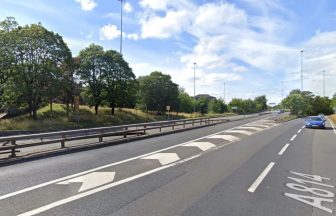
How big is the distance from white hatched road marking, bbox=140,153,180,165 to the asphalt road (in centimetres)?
3

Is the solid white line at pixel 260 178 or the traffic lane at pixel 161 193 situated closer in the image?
the traffic lane at pixel 161 193

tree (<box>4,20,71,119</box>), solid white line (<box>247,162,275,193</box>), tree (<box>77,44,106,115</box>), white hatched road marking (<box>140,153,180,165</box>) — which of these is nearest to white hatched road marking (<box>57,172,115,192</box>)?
white hatched road marking (<box>140,153,180,165</box>)

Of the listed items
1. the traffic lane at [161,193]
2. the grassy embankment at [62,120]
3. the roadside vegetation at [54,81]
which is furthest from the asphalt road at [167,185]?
the roadside vegetation at [54,81]

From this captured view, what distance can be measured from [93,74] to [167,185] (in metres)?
54.1

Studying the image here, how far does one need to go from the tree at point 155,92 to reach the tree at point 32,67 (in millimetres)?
32475

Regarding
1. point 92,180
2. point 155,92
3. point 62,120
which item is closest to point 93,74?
point 62,120

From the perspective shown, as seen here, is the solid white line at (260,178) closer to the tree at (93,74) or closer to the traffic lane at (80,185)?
the traffic lane at (80,185)

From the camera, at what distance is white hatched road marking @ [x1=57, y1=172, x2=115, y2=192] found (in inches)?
322

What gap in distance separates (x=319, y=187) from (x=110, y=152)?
26.5 ft

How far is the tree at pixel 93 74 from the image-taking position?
59594 millimetres

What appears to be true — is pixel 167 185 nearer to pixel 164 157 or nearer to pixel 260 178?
pixel 260 178

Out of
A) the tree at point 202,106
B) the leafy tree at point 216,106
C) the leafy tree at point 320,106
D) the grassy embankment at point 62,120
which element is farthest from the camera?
the leafy tree at point 216,106

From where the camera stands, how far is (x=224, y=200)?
7.11m

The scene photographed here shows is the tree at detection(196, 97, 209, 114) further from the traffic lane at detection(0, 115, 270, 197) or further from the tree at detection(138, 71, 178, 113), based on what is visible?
the traffic lane at detection(0, 115, 270, 197)
